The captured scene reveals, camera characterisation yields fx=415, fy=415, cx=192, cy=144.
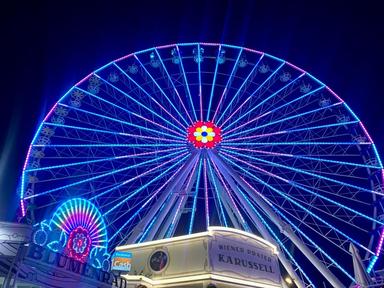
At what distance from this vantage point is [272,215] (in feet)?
69.8

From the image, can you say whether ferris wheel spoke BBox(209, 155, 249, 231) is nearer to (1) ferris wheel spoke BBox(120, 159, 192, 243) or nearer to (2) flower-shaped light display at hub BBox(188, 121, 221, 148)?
(2) flower-shaped light display at hub BBox(188, 121, 221, 148)

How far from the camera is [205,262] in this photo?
15570 mm

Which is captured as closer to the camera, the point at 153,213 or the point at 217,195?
the point at 153,213

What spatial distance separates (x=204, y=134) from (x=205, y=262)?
868 centimetres

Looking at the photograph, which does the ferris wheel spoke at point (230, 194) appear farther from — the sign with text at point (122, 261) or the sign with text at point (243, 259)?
the sign with text at point (122, 261)

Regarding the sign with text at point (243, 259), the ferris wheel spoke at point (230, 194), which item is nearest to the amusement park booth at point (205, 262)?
the sign with text at point (243, 259)

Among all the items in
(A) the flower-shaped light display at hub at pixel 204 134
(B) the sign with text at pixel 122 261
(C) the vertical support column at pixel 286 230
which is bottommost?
(B) the sign with text at pixel 122 261

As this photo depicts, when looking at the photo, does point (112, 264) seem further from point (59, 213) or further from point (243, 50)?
point (243, 50)

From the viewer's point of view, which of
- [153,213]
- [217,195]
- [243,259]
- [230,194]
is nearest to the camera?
[243,259]

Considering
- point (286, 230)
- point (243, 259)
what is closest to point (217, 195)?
point (286, 230)

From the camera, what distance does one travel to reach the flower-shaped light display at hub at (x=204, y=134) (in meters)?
22.5

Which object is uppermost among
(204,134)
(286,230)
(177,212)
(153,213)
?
(204,134)

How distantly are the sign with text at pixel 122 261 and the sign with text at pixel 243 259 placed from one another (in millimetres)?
3330

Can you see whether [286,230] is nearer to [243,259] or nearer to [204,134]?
[243,259]
